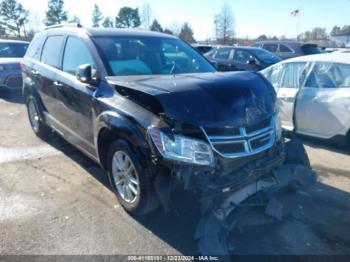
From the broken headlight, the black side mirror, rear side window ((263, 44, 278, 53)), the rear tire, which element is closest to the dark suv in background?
rear side window ((263, 44, 278, 53))

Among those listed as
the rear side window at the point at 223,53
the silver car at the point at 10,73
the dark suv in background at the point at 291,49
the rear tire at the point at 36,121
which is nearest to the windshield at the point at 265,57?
the rear side window at the point at 223,53

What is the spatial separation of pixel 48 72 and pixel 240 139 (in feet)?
11.2

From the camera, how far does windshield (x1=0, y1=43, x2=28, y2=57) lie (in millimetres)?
11727

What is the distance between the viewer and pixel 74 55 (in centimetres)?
442

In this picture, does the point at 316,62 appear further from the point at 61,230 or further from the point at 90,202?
the point at 61,230

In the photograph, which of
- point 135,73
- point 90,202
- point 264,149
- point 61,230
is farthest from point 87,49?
point 264,149

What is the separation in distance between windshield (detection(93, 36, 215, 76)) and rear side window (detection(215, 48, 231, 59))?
7338 mm

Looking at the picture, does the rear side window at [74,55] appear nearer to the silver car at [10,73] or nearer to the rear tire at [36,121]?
the rear tire at [36,121]

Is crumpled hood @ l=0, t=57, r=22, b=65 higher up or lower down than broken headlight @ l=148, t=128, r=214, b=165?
higher up

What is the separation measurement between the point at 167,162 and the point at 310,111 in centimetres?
367

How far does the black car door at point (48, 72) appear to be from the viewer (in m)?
4.95

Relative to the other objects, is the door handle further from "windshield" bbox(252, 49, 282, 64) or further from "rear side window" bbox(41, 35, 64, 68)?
"windshield" bbox(252, 49, 282, 64)

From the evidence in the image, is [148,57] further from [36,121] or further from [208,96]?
[36,121]

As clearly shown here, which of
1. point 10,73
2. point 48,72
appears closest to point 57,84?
point 48,72
